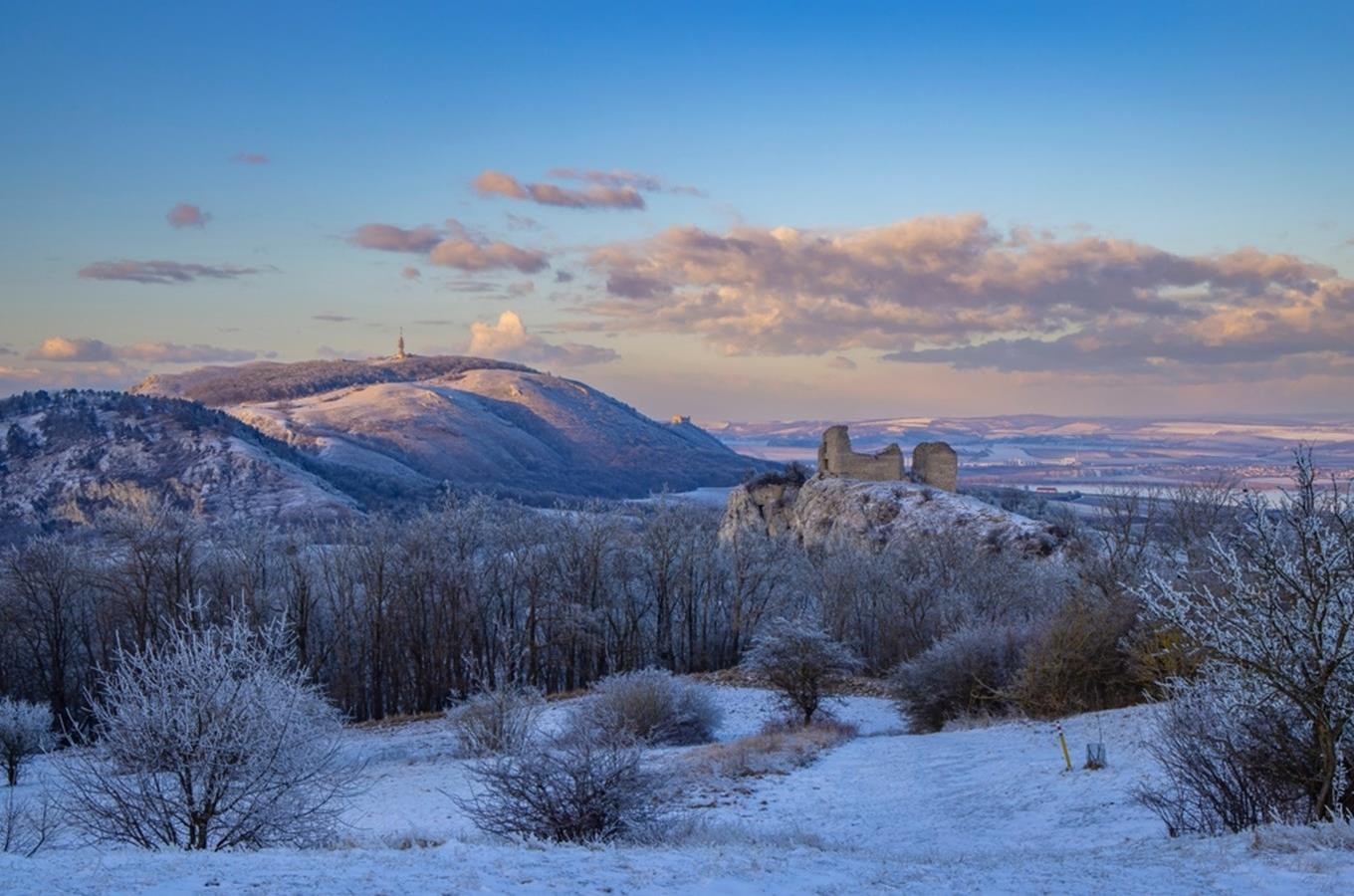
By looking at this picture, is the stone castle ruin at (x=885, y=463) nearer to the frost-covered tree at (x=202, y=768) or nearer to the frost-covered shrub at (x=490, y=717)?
the frost-covered shrub at (x=490, y=717)

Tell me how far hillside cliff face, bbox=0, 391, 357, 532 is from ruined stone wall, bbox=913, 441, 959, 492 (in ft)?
245

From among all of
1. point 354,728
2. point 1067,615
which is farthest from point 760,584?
point 1067,615

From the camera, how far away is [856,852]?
1174 centimetres

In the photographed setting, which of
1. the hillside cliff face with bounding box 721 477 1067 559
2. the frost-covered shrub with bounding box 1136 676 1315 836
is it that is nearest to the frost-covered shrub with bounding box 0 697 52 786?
the frost-covered shrub with bounding box 1136 676 1315 836

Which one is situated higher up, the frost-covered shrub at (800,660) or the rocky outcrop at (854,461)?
the rocky outcrop at (854,461)

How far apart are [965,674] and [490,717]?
13535 mm

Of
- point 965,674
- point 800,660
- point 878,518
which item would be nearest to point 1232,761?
point 965,674

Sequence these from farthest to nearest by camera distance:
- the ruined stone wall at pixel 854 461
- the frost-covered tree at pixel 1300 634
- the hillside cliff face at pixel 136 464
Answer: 1. the hillside cliff face at pixel 136 464
2. the ruined stone wall at pixel 854 461
3. the frost-covered tree at pixel 1300 634

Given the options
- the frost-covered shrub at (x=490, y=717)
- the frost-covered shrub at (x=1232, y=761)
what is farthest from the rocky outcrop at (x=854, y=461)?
the frost-covered shrub at (x=1232, y=761)

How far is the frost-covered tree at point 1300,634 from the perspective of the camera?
34.4 ft

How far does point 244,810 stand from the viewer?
42.1 ft

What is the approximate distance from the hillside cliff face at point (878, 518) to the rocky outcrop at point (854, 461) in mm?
2110

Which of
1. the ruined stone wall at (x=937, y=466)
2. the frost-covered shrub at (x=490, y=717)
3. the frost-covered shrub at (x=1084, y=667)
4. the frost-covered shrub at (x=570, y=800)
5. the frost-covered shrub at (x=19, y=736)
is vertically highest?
the ruined stone wall at (x=937, y=466)

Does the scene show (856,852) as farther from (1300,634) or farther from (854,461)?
(854,461)
